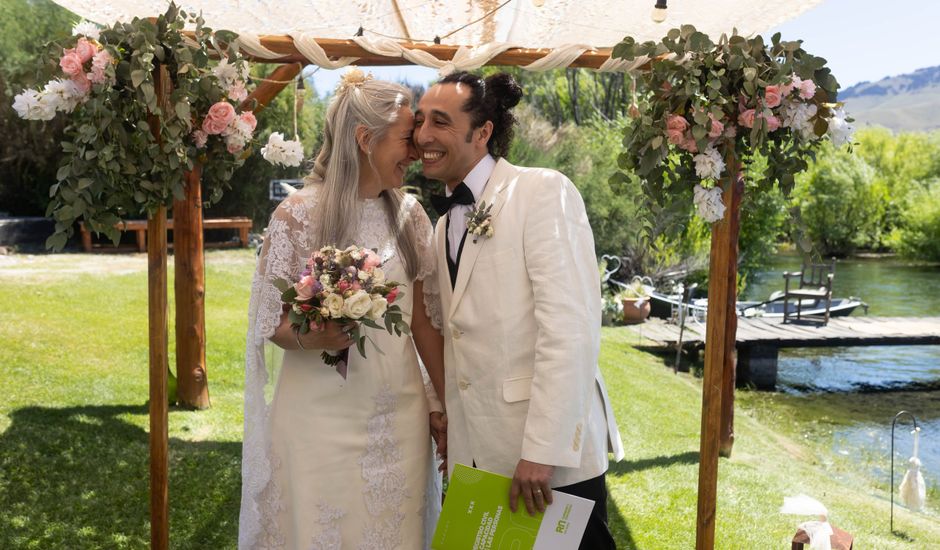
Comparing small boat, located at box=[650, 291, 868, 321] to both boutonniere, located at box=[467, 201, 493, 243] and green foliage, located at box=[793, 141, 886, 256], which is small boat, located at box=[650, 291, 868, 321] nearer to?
boutonniere, located at box=[467, 201, 493, 243]

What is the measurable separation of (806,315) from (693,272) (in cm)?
466

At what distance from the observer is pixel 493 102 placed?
2916 mm

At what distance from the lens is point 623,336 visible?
609 inches

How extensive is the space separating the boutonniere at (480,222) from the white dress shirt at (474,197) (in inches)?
2.9

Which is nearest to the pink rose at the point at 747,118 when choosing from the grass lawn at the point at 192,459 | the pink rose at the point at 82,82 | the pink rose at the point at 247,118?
the pink rose at the point at 247,118

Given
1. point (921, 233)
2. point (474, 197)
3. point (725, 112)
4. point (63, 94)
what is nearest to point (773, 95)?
point (725, 112)

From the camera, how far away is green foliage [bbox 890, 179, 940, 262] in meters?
35.3

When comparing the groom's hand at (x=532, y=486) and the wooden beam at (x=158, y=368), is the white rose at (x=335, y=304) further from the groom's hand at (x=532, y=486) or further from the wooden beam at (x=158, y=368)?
the wooden beam at (x=158, y=368)

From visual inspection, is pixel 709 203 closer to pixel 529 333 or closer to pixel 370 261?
pixel 529 333

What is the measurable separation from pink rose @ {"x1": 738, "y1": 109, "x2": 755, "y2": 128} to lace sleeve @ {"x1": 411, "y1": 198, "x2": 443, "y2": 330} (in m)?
1.32

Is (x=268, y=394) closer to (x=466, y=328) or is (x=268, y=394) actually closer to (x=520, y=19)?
(x=466, y=328)

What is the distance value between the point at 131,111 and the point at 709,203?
2.33m

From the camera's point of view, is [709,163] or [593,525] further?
[709,163]

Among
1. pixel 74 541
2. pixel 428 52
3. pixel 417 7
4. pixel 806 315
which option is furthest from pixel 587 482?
pixel 806 315
